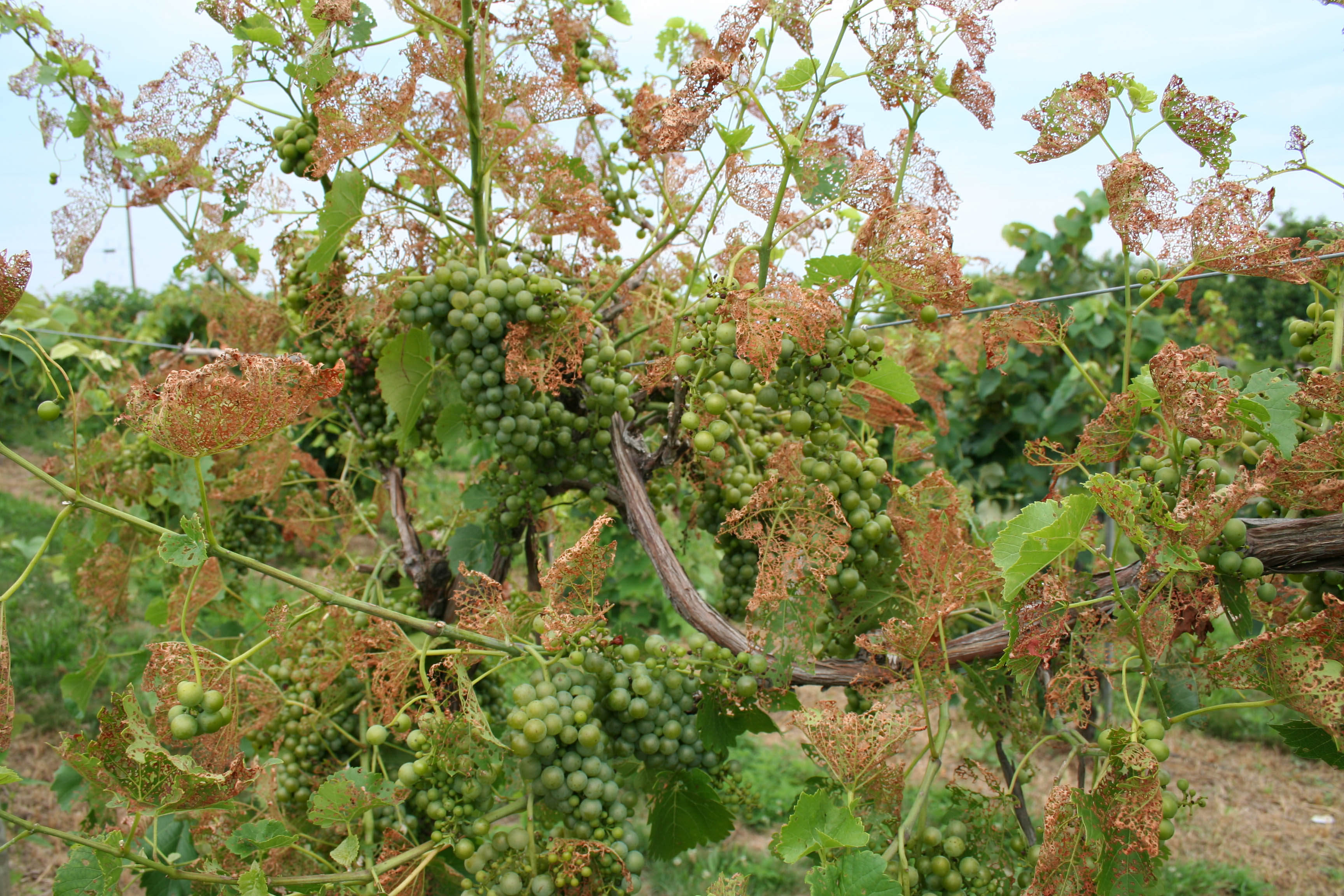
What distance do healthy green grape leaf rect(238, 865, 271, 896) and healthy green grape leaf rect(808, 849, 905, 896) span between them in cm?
65

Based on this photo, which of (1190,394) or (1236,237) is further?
(1236,237)

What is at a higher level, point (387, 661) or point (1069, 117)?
point (1069, 117)

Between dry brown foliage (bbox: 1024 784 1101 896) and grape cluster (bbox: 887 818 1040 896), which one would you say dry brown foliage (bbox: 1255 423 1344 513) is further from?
grape cluster (bbox: 887 818 1040 896)

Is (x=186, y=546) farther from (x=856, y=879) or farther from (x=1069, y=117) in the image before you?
(x=1069, y=117)

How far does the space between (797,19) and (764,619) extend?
0.88m

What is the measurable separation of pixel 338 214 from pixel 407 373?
0.98ft

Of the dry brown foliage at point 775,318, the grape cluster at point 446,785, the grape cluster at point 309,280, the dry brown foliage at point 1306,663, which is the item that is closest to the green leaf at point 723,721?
the grape cluster at point 446,785

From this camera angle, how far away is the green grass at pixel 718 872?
2.94 metres

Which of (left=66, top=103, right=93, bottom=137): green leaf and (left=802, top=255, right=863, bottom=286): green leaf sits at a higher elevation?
(left=66, top=103, right=93, bottom=137): green leaf

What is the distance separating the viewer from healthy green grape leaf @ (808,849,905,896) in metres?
0.94

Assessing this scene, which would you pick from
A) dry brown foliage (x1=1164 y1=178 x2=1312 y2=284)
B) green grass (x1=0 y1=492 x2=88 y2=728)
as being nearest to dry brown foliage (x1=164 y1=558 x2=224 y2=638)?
dry brown foliage (x1=1164 y1=178 x2=1312 y2=284)

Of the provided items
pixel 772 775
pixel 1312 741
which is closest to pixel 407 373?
pixel 1312 741

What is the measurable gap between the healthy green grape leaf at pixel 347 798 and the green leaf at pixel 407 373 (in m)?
0.65

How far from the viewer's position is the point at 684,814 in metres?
1.40
